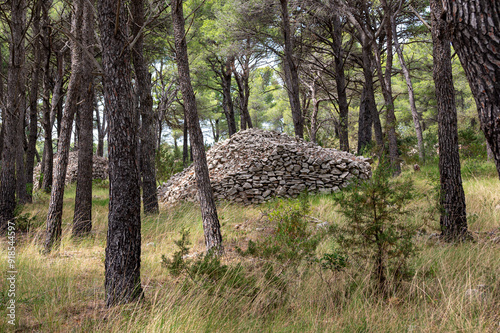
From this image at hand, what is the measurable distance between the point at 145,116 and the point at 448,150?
6165 mm

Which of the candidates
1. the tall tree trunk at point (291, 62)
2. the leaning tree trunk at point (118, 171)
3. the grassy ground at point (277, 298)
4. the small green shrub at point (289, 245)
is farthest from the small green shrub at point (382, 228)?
the tall tree trunk at point (291, 62)

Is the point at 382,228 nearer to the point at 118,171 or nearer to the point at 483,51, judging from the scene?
the point at 483,51

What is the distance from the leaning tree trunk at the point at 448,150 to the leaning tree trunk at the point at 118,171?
4.02 m

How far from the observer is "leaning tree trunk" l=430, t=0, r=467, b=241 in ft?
14.0

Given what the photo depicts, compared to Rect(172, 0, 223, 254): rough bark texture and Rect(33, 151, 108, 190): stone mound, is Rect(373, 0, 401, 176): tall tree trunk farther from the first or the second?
Rect(33, 151, 108, 190): stone mound

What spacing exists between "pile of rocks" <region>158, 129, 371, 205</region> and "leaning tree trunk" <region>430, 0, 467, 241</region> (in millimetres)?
4197

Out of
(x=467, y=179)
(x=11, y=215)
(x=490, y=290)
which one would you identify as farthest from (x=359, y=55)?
(x=11, y=215)

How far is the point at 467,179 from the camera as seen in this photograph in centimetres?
765

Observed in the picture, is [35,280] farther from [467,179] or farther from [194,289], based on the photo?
[467,179]

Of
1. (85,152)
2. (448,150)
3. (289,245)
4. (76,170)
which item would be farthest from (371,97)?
(76,170)

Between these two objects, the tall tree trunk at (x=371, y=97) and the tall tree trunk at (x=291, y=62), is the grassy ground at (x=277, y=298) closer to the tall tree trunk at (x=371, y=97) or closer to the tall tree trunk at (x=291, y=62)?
the tall tree trunk at (x=371, y=97)

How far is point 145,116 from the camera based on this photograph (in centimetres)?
734

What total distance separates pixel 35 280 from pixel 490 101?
447cm

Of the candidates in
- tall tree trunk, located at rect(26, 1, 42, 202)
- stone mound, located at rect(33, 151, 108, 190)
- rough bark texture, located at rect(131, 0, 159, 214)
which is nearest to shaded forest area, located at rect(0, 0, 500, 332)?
rough bark texture, located at rect(131, 0, 159, 214)
